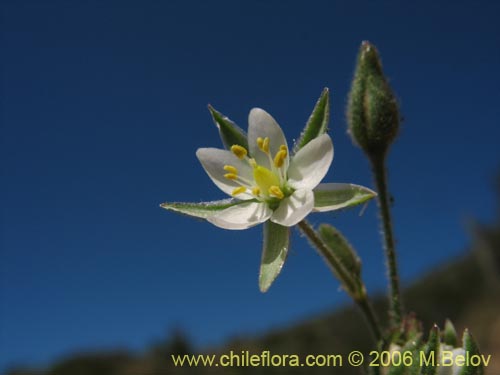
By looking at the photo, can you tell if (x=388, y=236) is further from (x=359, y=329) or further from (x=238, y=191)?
(x=359, y=329)

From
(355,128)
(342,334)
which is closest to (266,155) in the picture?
(355,128)

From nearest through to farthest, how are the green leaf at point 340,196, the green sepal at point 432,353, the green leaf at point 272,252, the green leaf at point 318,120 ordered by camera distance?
the green sepal at point 432,353 < the green leaf at point 272,252 < the green leaf at point 340,196 < the green leaf at point 318,120

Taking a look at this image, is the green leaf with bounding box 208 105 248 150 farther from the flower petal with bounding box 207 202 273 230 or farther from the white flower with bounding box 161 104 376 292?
the flower petal with bounding box 207 202 273 230

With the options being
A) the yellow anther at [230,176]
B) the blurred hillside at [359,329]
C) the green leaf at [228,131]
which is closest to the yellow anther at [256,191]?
the yellow anther at [230,176]

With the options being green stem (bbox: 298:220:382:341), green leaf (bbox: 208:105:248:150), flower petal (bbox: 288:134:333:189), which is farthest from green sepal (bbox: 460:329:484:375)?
green leaf (bbox: 208:105:248:150)

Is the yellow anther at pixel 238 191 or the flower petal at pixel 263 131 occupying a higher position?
the flower petal at pixel 263 131

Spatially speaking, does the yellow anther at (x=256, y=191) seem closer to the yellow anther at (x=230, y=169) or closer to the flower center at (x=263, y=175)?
the flower center at (x=263, y=175)

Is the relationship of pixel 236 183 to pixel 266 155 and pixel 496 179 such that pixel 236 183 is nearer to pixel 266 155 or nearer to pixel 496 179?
pixel 266 155
